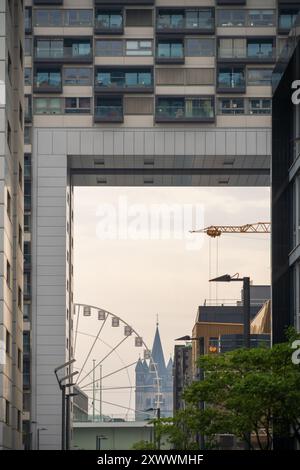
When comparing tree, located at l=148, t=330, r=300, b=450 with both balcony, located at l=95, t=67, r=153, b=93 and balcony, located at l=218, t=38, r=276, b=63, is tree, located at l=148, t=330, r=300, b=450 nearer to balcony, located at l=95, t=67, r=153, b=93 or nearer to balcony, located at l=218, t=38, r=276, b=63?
balcony, located at l=95, t=67, r=153, b=93

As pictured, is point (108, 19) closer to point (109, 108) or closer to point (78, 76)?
point (78, 76)

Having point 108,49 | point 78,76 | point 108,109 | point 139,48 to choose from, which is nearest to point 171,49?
point 139,48

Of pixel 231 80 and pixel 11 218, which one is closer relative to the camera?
pixel 11 218

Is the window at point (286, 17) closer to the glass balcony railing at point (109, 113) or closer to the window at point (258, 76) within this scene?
the window at point (258, 76)

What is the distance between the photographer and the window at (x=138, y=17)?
12738 centimetres

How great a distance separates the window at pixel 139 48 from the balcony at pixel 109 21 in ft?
5.27

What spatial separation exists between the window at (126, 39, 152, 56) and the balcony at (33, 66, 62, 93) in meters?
6.88

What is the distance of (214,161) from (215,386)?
69.6 meters

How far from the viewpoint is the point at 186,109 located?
5012 inches

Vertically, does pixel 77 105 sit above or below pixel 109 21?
below

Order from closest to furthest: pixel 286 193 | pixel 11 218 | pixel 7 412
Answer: pixel 286 193 → pixel 7 412 → pixel 11 218

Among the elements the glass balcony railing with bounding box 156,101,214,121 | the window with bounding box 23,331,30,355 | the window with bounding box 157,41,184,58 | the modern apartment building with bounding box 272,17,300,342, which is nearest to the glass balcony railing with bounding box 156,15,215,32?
the window with bounding box 157,41,184,58

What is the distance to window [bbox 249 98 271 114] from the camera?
126m

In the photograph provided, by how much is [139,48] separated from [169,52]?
2.83 m
